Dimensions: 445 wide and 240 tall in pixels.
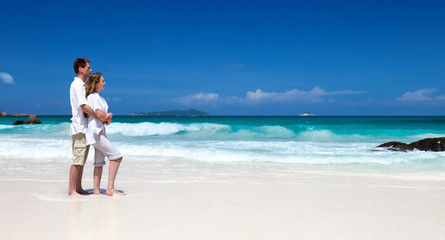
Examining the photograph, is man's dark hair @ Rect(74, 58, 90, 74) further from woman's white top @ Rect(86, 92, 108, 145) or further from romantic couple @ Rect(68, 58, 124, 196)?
woman's white top @ Rect(86, 92, 108, 145)

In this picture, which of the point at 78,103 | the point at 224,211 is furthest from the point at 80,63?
the point at 224,211

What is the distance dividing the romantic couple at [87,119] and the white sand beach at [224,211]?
45cm

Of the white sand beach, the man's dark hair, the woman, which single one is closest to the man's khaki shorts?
the woman

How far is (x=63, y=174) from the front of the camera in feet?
21.7

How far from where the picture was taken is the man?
4.18 m

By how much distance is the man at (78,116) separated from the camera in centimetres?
418

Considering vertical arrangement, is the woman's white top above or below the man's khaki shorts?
above

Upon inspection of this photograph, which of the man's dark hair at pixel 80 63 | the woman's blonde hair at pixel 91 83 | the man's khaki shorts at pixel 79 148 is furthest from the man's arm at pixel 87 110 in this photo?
the man's dark hair at pixel 80 63

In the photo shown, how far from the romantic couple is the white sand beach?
449 mm

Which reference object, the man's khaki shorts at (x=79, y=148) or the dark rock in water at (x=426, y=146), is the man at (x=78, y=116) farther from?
the dark rock in water at (x=426, y=146)

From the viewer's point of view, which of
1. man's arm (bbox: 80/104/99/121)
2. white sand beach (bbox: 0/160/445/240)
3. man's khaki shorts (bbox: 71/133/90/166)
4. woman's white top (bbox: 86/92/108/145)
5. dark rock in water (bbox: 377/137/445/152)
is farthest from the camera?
dark rock in water (bbox: 377/137/445/152)

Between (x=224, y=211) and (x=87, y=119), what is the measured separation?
1944 mm

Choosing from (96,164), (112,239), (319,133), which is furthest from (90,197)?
(319,133)

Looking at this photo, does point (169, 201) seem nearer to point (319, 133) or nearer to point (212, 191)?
point (212, 191)
